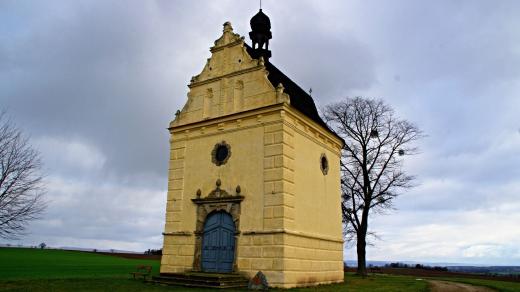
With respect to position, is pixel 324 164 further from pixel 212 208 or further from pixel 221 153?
pixel 212 208

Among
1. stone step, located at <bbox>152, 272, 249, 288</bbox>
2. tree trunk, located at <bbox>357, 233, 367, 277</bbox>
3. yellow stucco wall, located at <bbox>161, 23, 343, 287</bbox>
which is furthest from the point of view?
tree trunk, located at <bbox>357, 233, 367, 277</bbox>

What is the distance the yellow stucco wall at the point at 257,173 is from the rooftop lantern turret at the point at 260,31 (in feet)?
8.52

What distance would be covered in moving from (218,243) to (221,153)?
3850mm

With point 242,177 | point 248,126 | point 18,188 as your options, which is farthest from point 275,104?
point 18,188

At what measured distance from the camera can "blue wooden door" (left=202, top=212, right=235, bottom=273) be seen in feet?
54.6

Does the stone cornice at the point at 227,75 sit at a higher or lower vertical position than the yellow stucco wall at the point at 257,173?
higher

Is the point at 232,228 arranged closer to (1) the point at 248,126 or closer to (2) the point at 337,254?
(1) the point at 248,126

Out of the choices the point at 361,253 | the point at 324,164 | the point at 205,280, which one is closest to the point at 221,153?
the point at 324,164

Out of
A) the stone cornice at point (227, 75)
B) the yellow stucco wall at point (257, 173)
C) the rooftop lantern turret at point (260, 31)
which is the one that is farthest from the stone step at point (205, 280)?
the rooftop lantern turret at point (260, 31)

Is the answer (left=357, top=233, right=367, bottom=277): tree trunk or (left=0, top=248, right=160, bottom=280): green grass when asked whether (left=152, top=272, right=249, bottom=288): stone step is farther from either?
(left=357, top=233, right=367, bottom=277): tree trunk

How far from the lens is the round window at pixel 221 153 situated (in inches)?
707

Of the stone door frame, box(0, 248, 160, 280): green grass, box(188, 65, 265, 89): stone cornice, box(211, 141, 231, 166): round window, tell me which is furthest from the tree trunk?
box(188, 65, 265, 89): stone cornice

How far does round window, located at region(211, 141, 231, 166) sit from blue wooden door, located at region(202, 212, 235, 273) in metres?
2.27

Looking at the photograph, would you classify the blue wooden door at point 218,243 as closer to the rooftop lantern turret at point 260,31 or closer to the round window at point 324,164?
the round window at point 324,164
